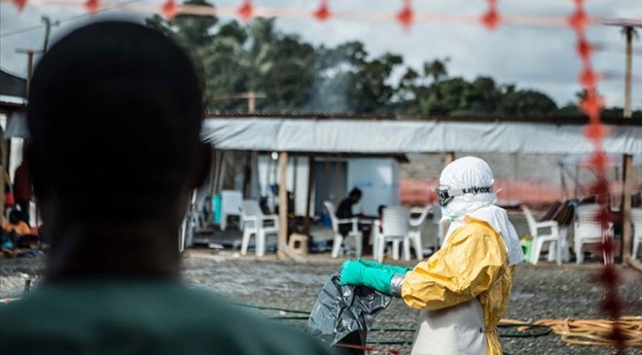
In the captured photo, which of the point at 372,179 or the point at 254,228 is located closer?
the point at 254,228

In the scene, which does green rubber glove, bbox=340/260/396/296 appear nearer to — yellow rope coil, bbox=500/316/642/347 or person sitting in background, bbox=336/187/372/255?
yellow rope coil, bbox=500/316/642/347

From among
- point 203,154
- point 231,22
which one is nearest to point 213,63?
point 231,22

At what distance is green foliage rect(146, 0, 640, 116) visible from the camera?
158 feet

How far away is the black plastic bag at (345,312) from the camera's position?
4.73 metres

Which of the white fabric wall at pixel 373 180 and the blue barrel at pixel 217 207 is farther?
the white fabric wall at pixel 373 180

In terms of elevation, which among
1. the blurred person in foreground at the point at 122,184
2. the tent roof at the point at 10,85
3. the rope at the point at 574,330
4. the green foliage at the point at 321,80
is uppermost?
the green foliage at the point at 321,80

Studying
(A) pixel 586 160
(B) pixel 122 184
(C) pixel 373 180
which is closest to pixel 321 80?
(C) pixel 373 180

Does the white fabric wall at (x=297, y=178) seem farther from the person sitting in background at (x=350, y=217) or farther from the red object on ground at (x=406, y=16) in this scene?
the red object on ground at (x=406, y=16)

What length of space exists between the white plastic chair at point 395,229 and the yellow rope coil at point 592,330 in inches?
258

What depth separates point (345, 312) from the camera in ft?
15.6

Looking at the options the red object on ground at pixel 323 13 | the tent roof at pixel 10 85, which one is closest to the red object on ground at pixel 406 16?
the red object on ground at pixel 323 13

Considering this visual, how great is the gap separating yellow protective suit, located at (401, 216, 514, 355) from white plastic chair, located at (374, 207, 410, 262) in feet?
41.3

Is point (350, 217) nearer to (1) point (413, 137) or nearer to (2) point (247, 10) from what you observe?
(1) point (413, 137)

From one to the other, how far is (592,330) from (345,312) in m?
5.53
